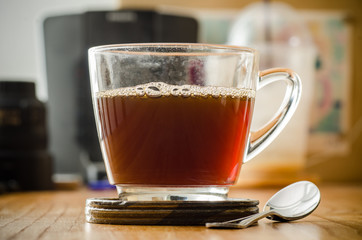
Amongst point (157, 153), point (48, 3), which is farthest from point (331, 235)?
point (48, 3)

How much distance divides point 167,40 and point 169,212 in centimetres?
82

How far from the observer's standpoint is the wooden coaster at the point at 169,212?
1.73 ft

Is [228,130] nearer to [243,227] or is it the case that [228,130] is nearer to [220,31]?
[243,227]

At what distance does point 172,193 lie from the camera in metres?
0.56

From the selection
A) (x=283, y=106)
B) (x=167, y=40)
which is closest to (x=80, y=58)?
(x=167, y=40)

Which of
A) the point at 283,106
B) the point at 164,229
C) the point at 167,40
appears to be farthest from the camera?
the point at 167,40

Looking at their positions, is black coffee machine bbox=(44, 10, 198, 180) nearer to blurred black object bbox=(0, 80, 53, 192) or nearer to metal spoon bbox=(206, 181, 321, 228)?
blurred black object bbox=(0, 80, 53, 192)

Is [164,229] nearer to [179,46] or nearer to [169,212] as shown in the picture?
[169,212]

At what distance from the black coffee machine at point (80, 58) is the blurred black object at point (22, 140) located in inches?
5.1

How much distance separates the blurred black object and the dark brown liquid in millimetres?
586

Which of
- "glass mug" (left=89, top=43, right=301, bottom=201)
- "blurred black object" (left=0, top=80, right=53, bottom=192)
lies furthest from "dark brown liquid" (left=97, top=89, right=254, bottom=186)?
"blurred black object" (left=0, top=80, right=53, bottom=192)

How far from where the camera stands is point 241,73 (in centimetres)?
60

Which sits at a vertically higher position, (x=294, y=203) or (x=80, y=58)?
(x=80, y=58)

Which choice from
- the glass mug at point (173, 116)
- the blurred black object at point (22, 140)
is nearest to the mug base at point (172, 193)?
the glass mug at point (173, 116)
